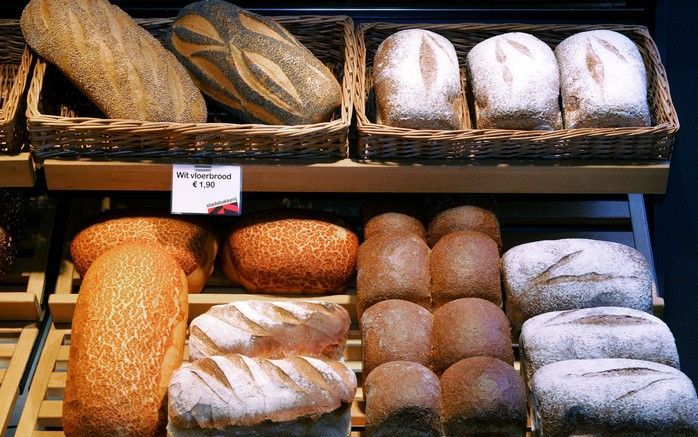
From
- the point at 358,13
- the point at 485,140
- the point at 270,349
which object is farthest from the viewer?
the point at 358,13

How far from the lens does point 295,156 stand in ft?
8.02

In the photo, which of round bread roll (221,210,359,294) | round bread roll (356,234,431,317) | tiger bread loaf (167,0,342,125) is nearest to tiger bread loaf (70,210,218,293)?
round bread roll (221,210,359,294)

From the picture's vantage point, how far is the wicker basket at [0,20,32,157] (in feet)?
7.76

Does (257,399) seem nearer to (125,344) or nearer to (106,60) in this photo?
(125,344)

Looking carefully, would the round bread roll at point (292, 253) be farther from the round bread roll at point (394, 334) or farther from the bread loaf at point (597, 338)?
the bread loaf at point (597, 338)

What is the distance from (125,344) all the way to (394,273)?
736mm

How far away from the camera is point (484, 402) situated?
210 centimetres

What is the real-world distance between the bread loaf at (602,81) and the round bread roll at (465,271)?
1.44ft

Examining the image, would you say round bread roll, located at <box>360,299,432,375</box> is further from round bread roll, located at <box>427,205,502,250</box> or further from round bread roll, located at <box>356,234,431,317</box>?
round bread roll, located at <box>427,205,502,250</box>

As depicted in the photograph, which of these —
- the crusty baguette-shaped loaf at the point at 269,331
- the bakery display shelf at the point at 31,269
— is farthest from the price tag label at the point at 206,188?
the bakery display shelf at the point at 31,269

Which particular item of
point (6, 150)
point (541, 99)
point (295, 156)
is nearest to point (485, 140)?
point (541, 99)

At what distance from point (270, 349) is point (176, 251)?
1.64ft

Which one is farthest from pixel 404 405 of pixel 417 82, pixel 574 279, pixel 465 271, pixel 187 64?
pixel 187 64

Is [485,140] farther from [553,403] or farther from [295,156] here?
[553,403]
